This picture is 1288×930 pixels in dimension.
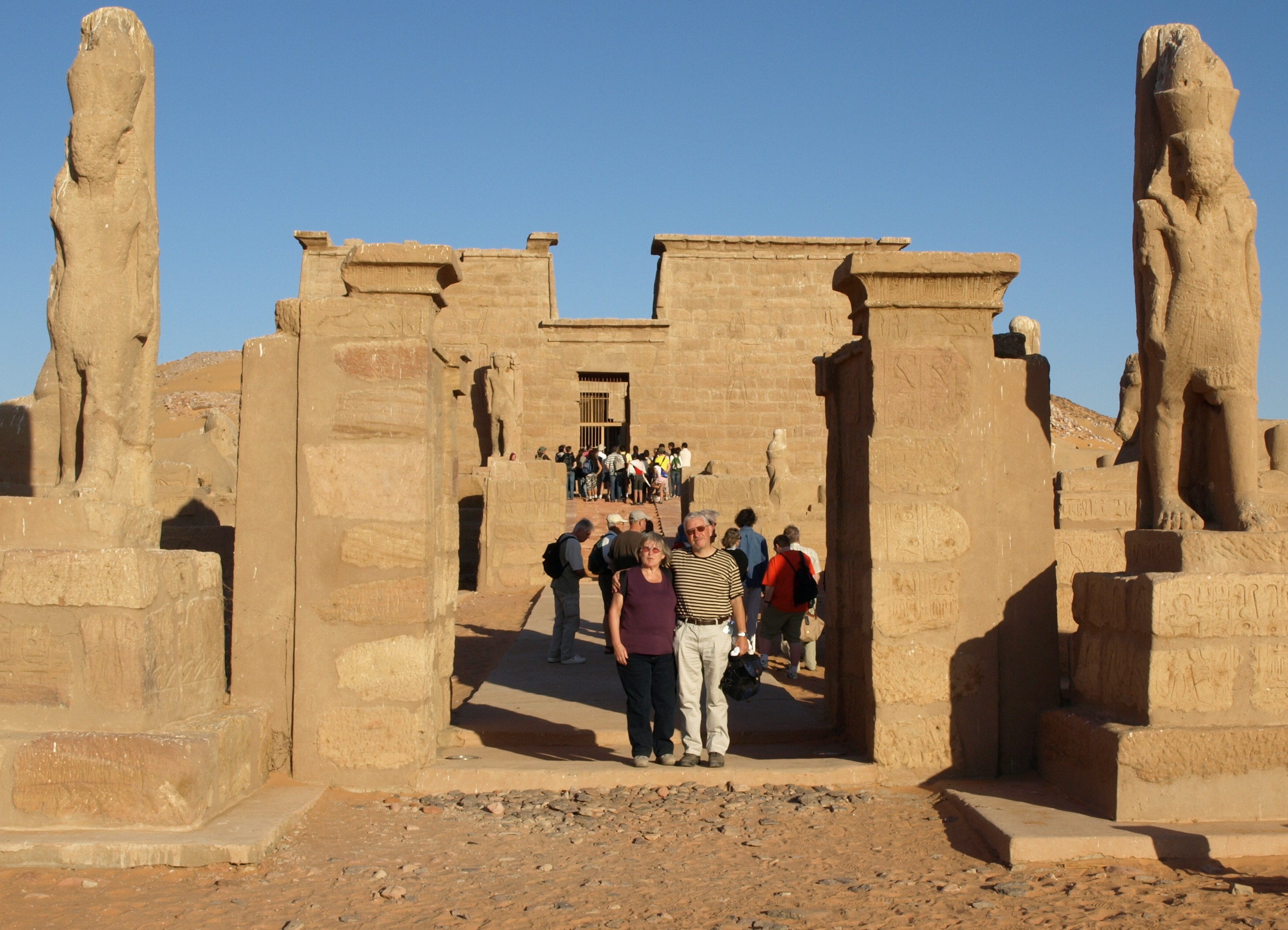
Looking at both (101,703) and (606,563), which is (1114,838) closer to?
(101,703)

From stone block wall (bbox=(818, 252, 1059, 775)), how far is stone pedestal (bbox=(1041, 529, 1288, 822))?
83 cm

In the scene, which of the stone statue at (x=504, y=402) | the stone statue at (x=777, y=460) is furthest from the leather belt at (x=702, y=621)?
the stone statue at (x=504, y=402)

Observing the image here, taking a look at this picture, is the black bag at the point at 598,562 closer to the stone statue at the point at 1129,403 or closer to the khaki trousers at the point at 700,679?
the khaki trousers at the point at 700,679

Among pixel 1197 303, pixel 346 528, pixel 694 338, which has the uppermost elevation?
pixel 694 338

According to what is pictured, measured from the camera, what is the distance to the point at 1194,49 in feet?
16.6

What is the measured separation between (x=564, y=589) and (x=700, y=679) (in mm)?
3806

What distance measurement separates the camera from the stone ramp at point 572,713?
259 inches

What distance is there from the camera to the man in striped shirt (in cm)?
575

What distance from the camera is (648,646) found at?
19.0 feet

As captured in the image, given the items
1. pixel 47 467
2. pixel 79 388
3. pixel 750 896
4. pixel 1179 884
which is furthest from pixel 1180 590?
pixel 47 467

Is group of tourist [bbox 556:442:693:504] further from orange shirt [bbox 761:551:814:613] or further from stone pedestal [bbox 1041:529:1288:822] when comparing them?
stone pedestal [bbox 1041:529:1288:822]

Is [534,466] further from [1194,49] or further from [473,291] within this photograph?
[1194,49]

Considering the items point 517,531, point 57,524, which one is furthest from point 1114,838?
point 517,531

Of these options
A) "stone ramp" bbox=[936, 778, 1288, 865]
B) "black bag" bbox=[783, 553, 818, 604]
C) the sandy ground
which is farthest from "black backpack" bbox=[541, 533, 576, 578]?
"stone ramp" bbox=[936, 778, 1288, 865]
